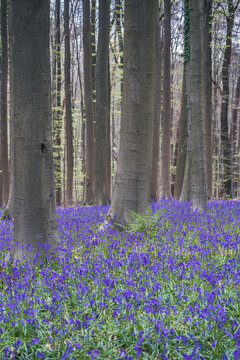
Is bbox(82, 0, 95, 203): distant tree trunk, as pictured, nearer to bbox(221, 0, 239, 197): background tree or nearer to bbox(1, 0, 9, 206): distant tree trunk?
bbox(1, 0, 9, 206): distant tree trunk

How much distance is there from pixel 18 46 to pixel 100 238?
A: 130 inches

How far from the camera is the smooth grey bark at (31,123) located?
4.68 m

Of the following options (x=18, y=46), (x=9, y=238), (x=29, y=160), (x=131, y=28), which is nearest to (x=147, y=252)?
(x=29, y=160)

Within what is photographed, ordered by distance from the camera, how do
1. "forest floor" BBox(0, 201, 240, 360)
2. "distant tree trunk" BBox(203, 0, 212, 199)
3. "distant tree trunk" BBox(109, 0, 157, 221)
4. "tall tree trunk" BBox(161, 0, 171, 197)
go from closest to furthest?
"forest floor" BBox(0, 201, 240, 360)
"distant tree trunk" BBox(109, 0, 157, 221)
"distant tree trunk" BBox(203, 0, 212, 199)
"tall tree trunk" BBox(161, 0, 171, 197)

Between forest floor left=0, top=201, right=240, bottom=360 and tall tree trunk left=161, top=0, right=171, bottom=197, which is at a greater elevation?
tall tree trunk left=161, top=0, right=171, bottom=197

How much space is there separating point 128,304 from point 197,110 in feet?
22.6

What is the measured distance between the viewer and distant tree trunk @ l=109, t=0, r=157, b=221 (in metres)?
6.38

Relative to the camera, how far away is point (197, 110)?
29.2ft

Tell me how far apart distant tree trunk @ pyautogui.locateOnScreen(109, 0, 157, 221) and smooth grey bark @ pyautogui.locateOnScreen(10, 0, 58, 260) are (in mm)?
2019

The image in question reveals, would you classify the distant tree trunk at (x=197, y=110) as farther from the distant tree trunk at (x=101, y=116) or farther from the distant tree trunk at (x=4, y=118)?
the distant tree trunk at (x=4, y=118)

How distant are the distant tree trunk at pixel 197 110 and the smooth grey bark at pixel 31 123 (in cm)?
507

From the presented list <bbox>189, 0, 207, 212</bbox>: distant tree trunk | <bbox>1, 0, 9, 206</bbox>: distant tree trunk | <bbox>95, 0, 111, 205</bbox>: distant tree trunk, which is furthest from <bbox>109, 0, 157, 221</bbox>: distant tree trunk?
<bbox>1, 0, 9, 206</bbox>: distant tree trunk

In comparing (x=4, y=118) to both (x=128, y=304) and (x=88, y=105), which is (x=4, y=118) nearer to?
(x=88, y=105)

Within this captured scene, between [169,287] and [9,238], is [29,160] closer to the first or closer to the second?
[9,238]
